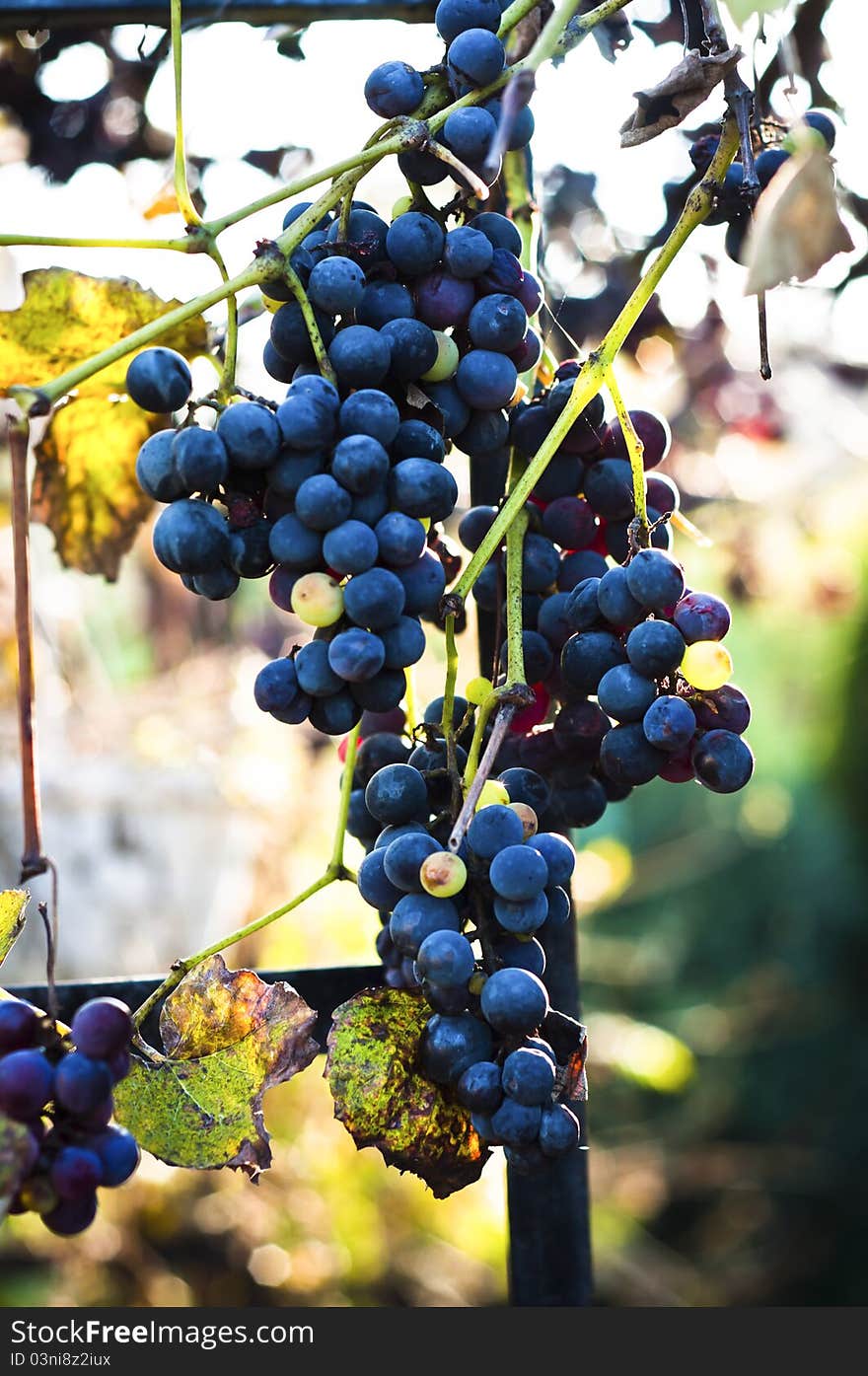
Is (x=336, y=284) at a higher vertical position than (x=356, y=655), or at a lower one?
higher

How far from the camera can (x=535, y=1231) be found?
599mm

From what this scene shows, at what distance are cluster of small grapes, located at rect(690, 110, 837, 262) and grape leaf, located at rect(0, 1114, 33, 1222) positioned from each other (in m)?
0.42

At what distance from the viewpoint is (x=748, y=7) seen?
0.37m

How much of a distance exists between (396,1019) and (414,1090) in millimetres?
28

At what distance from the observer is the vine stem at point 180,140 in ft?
1.50

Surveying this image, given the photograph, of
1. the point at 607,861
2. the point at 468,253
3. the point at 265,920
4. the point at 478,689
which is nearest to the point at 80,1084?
the point at 265,920

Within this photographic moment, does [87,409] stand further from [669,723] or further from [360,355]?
[669,723]

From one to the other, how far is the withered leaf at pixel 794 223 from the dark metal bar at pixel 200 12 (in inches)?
13.3

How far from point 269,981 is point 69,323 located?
0.33 meters

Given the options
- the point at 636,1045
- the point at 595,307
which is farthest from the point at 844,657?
the point at 595,307

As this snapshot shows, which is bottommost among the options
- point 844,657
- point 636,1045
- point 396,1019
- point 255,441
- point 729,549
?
point 636,1045

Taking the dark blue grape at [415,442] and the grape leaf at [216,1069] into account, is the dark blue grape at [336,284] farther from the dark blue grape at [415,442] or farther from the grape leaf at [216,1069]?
the grape leaf at [216,1069]

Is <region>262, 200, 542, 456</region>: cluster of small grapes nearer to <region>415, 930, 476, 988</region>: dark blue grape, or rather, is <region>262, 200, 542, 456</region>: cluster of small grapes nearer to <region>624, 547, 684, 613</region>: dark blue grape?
<region>624, 547, 684, 613</region>: dark blue grape

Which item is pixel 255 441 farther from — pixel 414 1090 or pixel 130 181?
pixel 130 181
